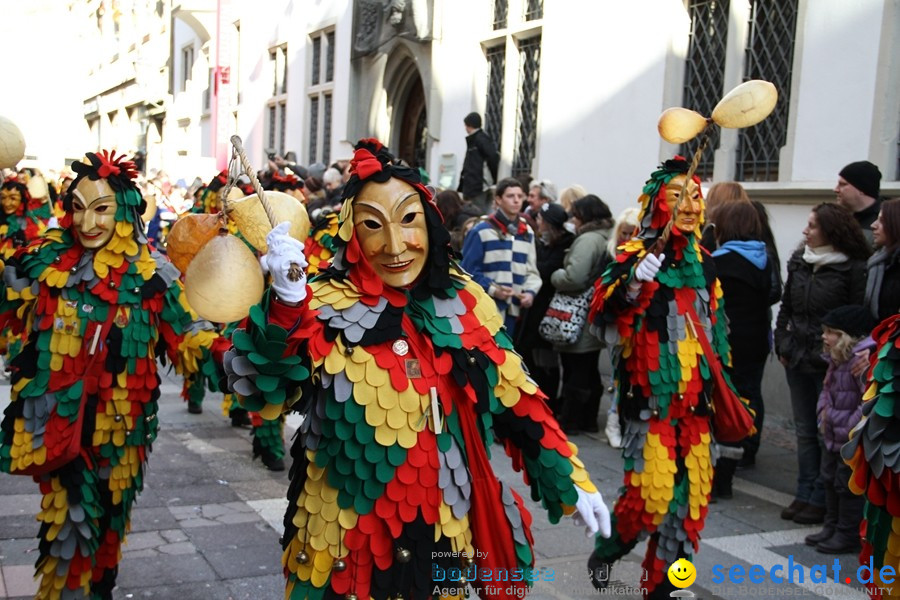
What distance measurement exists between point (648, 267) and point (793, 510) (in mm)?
2404

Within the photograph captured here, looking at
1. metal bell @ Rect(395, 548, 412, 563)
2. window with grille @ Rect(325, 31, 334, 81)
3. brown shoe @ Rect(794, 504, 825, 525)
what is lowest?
brown shoe @ Rect(794, 504, 825, 525)

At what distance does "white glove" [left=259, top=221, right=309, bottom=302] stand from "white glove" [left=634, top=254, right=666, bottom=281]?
214 cm

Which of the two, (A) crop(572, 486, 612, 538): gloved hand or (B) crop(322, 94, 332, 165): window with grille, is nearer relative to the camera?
(A) crop(572, 486, 612, 538): gloved hand

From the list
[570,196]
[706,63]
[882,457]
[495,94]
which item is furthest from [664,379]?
[495,94]

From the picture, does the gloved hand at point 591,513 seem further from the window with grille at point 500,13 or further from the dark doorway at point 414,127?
the dark doorway at point 414,127

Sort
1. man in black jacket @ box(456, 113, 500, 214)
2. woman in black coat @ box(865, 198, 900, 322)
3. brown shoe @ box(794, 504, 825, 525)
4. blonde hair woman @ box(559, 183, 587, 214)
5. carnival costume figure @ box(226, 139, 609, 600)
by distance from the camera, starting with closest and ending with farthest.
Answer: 1. carnival costume figure @ box(226, 139, 609, 600)
2. woman in black coat @ box(865, 198, 900, 322)
3. brown shoe @ box(794, 504, 825, 525)
4. blonde hair woman @ box(559, 183, 587, 214)
5. man in black jacket @ box(456, 113, 500, 214)

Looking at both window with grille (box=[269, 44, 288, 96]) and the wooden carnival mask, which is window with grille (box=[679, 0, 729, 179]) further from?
window with grille (box=[269, 44, 288, 96])

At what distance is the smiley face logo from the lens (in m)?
4.21

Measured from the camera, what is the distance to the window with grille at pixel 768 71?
8320mm

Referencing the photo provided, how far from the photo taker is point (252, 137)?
23.2 meters

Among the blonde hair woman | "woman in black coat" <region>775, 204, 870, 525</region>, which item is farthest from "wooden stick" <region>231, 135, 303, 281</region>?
the blonde hair woman

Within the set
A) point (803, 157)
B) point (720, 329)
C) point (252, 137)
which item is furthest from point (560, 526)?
point (252, 137)

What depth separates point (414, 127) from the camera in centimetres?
1636

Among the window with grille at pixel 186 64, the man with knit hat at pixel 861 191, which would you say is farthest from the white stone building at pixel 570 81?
the window with grille at pixel 186 64
